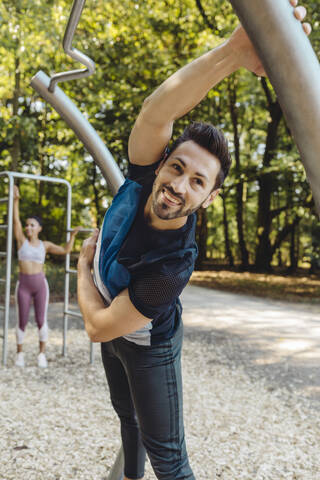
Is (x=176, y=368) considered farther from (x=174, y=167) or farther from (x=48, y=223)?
(x=48, y=223)

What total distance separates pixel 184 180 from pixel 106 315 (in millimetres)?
451

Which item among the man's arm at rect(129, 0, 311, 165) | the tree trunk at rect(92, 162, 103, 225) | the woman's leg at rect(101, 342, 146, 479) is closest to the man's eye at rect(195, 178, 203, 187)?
the man's arm at rect(129, 0, 311, 165)

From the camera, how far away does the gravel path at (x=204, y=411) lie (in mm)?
2973

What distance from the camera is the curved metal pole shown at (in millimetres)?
579

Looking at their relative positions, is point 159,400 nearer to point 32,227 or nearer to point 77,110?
point 77,110

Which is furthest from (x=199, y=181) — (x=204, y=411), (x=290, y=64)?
(x=204, y=411)

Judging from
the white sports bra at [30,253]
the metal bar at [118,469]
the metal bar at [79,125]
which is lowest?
the metal bar at [118,469]

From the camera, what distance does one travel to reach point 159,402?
1491mm

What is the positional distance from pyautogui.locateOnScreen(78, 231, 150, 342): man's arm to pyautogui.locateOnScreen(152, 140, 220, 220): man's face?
0.28m

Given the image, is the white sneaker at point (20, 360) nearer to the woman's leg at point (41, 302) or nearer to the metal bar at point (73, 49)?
the woman's leg at point (41, 302)

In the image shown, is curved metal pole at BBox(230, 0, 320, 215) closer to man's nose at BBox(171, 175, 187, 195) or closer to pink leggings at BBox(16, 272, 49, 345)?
man's nose at BBox(171, 175, 187, 195)

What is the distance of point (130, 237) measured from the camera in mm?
1370

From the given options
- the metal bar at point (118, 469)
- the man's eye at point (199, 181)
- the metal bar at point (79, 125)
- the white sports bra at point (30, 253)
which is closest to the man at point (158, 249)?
the man's eye at point (199, 181)

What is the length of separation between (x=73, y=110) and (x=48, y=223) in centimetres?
1696
